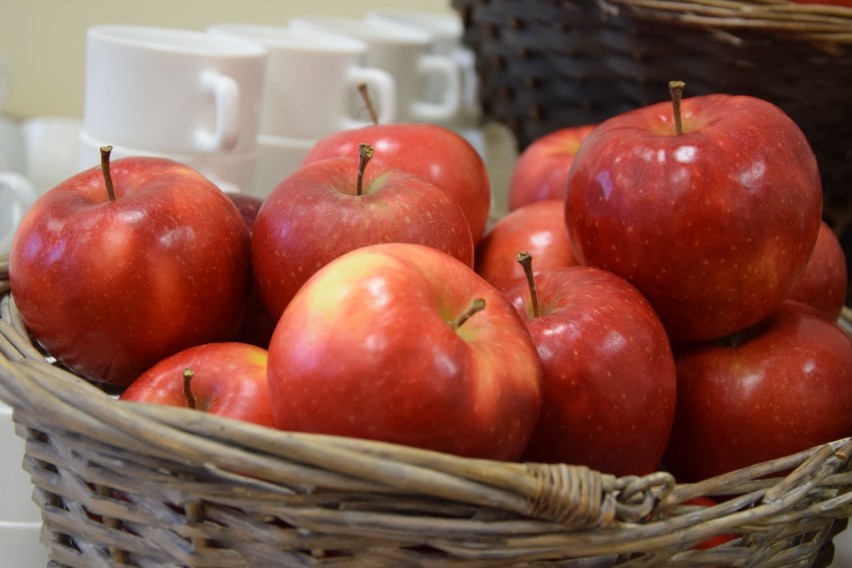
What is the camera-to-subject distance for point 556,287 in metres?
0.63

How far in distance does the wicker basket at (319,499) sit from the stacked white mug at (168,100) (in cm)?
40

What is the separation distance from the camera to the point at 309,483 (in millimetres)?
433

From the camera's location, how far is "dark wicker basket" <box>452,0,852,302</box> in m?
0.82

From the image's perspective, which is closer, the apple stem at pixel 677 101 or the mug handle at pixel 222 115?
the apple stem at pixel 677 101

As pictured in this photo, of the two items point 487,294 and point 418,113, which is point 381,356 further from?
point 418,113

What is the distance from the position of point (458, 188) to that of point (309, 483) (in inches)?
13.4

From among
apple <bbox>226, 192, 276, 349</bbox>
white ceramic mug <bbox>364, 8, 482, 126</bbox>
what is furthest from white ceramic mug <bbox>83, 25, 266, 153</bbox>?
white ceramic mug <bbox>364, 8, 482, 126</bbox>

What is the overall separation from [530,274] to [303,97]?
21.5 inches

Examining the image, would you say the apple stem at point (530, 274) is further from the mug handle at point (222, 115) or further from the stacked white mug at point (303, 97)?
the stacked white mug at point (303, 97)

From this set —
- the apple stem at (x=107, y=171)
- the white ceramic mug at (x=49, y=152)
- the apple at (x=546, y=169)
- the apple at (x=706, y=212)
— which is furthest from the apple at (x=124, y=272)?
the white ceramic mug at (x=49, y=152)

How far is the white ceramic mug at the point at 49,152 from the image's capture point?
1.25m

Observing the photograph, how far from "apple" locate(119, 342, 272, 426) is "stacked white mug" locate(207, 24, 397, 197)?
0.51 meters

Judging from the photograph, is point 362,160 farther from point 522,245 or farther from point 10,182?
point 10,182

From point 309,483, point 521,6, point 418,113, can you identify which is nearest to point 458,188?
point 309,483
